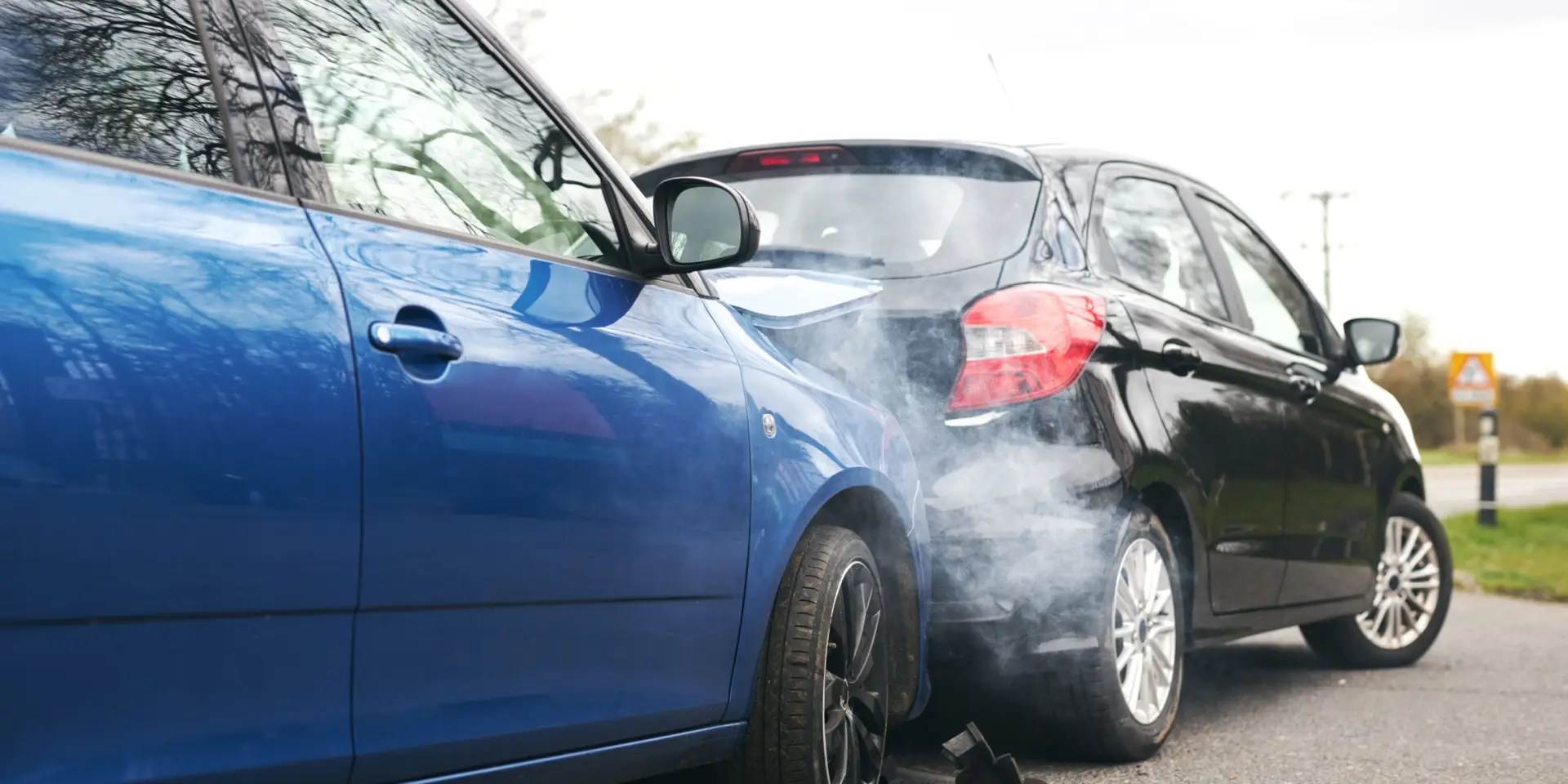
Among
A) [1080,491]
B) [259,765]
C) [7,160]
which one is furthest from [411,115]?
[1080,491]

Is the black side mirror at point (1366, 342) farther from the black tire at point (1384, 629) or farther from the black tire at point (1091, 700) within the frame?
the black tire at point (1091, 700)

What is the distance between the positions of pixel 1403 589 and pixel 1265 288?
5.58ft

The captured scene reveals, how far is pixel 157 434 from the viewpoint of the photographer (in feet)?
6.43

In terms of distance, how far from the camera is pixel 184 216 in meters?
Result: 2.13

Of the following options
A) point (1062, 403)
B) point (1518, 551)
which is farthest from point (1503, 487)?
point (1062, 403)

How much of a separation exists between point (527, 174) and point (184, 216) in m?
1.00

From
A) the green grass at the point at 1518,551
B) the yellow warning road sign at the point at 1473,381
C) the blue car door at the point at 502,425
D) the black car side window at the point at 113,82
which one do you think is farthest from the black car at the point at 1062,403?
the yellow warning road sign at the point at 1473,381

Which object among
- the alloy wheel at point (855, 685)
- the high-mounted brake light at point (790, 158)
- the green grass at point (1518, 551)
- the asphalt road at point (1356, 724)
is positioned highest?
the high-mounted brake light at point (790, 158)

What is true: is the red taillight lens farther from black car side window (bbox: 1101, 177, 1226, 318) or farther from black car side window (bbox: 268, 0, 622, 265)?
black car side window (bbox: 268, 0, 622, 265)

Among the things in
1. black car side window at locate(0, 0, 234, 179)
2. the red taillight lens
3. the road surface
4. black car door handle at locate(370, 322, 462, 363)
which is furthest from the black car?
the road surface

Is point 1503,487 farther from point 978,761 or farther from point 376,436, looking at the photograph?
point 376,436

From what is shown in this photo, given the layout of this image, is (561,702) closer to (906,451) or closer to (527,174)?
(527,174)

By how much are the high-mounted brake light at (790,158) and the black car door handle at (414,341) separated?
101 inches

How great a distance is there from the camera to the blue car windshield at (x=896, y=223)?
4.63m
